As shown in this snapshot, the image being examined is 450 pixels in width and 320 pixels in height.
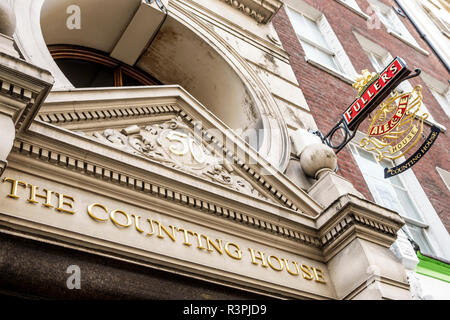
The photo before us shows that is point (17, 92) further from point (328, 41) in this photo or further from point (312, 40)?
point (328, 41)

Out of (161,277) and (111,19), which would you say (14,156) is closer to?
(161,277)

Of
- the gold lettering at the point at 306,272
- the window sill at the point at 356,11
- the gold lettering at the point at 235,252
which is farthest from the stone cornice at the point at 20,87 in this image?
the window sill at the point at 356,11

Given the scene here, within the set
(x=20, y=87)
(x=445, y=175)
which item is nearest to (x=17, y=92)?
(x=20, y=87)

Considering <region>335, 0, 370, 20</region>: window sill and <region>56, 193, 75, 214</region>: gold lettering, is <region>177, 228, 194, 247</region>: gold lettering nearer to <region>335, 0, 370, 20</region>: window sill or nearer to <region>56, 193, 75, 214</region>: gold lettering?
<region>56, 193, 75, 214</region>: gold lettering

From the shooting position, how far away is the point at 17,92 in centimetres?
408

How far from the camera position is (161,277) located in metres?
4.65

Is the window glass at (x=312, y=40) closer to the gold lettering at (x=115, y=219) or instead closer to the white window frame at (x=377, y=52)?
the white window frame at (x=377, y=52)

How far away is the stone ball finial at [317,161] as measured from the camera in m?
7.02

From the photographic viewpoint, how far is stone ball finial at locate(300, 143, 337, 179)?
7020 mm

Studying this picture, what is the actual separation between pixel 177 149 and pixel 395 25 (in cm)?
1296

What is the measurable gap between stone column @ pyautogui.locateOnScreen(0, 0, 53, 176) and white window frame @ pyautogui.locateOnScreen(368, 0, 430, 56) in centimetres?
1302
